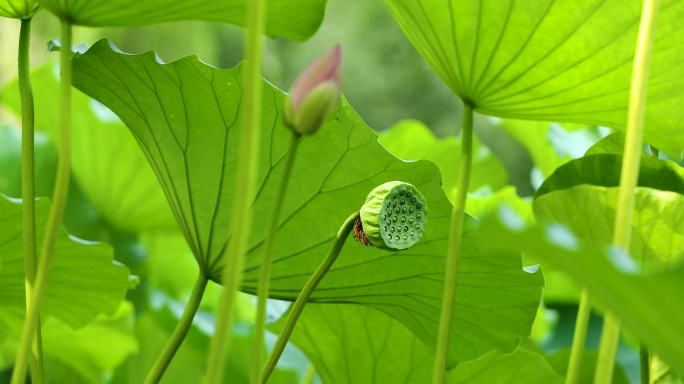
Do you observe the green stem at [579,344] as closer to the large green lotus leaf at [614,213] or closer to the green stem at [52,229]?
the large green lotus leaf at [614,213]

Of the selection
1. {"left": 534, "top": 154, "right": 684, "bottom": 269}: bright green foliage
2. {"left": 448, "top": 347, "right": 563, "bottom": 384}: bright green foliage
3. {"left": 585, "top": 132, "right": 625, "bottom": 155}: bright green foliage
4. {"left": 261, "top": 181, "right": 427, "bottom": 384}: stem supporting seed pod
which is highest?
{"left": 585, "top": 132, "right": 625, "bottom": 155}: bright green foliage

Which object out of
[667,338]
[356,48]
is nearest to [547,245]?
[667,338]

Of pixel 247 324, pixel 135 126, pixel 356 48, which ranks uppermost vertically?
pixel 356 48

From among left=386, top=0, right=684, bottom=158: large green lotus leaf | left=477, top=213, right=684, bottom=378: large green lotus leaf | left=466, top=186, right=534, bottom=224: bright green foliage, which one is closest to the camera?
left=477, top=213, right=684, bottom=378: large green lotus leaf

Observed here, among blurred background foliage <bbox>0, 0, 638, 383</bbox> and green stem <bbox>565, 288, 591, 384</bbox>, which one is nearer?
green stem <bbox>565, 288, 591, 384</bbox>

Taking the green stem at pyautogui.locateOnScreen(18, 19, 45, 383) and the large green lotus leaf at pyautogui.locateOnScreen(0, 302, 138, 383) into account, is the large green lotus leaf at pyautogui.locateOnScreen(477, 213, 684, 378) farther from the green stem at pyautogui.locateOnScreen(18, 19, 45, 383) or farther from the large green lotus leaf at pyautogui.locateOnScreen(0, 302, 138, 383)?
the large green lotus leaf at pyautogui.locateOnScreen(0, 302, 138, 383)

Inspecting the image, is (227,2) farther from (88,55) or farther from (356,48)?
(356,48)

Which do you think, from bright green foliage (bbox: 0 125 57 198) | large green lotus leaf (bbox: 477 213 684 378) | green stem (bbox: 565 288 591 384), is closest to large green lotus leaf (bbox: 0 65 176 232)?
bright green foliage (bbox: 0 125 57 198)

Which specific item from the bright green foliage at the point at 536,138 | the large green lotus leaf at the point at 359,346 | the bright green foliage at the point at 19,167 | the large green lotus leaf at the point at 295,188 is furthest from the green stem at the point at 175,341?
the bright green foliage at the point at 19,167
